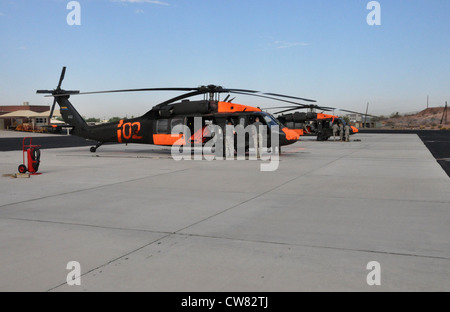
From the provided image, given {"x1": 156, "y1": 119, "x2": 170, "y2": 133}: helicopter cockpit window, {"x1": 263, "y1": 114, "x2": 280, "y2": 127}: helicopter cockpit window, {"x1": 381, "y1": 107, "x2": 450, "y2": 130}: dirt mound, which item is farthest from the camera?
{"x1": 381, "y1": 107, "x2": 450, "y2": 130}: dirt mound

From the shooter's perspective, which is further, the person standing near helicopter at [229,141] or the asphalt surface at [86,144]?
the asphalt surface at [86,144]

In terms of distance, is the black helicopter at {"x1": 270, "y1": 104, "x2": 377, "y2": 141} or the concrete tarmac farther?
the black helicopter at {"x1": 270, "y1": 104, "x2": 377, "y2": 141}

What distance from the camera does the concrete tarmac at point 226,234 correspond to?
12.2ft

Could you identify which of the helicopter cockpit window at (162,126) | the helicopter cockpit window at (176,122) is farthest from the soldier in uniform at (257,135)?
the helicopter cockpit window at (162,126)

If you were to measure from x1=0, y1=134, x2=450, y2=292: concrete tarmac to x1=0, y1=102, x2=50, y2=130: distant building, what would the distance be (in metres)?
56.5

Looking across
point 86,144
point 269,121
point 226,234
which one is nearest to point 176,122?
point 269,121

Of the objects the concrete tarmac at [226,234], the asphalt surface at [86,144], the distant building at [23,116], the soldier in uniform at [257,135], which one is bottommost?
the concrete tarmac at [226,234]

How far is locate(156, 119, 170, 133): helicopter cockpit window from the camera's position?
57.4ft

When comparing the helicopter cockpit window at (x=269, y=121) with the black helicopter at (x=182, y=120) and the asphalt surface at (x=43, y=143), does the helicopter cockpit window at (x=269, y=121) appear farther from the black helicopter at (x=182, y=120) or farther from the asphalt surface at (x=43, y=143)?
the asphalt surface at (x=43, y=143)

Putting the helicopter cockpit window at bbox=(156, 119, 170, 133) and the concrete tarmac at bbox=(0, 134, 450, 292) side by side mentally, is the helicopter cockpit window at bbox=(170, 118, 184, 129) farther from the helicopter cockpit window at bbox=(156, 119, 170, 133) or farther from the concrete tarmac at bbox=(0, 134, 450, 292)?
the concrete tarmac at bbox=(0, 134, 450, 292)

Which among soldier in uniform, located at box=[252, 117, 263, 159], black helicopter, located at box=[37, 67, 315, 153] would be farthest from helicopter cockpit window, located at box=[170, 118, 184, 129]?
soldier in uniform, located at box=[252, 117, 263, 159]

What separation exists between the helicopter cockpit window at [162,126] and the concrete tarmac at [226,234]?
7.48 metres
